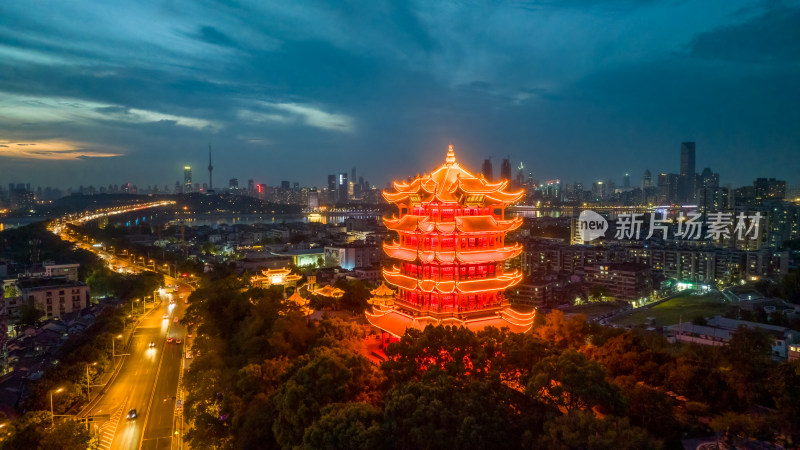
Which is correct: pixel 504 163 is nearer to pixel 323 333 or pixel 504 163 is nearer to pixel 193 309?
pixel 193 309

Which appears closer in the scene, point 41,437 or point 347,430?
point 347,430

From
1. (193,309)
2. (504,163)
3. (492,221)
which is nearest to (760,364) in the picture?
(492,221)

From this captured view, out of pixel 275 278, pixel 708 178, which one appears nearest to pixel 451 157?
pixel 275 278

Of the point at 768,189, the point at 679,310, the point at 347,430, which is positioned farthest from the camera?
the point at 768,189

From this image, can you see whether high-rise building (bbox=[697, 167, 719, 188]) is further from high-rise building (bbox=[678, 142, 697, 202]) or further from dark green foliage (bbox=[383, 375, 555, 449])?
dark green foliage (bbox=[383, 375, 555, 449])

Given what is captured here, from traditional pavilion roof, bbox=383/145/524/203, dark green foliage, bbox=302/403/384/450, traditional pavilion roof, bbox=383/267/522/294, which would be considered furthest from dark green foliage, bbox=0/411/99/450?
traditional pavilion roof, bbox=383/145/524/203

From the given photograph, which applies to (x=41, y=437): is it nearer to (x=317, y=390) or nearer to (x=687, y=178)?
(x=317, y=390)

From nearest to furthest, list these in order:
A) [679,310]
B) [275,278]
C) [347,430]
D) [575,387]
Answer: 1. [347,430]
2. [575,387]
3. [679,310]
4. [275,278]

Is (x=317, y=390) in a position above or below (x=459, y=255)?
below
